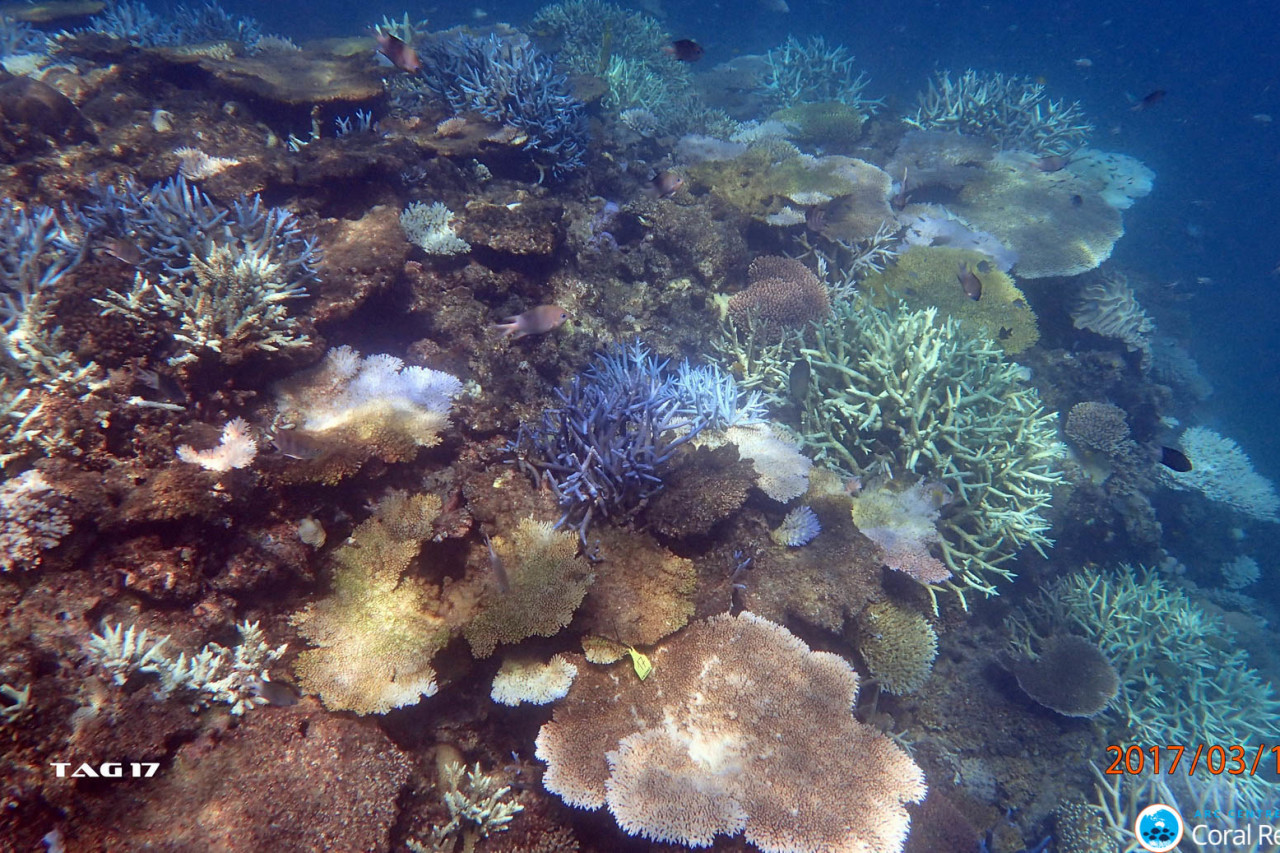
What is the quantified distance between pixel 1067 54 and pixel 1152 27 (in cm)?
1250

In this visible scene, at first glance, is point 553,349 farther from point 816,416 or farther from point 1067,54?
point 1067,54

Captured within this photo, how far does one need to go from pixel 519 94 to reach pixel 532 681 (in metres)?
6.46

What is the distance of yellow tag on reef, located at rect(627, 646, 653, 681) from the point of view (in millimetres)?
3084

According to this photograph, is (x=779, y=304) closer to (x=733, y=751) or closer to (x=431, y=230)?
(x=431, y=230)

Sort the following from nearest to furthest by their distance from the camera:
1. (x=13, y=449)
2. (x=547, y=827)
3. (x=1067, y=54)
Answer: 1. (x=13, y=449)
2. (x=547, y=827)
3. (x=1067, y=54)

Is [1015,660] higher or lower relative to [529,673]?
lower

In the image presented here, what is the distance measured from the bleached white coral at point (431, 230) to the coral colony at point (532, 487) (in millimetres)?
41

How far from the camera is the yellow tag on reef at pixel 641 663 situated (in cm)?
308

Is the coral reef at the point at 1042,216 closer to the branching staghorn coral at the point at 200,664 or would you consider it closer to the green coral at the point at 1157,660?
the green coral at the point at 1157,660

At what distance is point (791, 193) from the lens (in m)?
6.93

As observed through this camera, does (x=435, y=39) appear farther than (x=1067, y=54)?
No

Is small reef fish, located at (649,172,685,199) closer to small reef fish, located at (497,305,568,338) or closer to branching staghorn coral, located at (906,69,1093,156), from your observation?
small reef fish, located at (497,305,568,338)

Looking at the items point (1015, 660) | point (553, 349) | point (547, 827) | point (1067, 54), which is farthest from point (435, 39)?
point (1067, 54)

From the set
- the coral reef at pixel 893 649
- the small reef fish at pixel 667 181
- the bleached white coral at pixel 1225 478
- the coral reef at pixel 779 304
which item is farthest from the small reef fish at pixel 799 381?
the bleached white coral at pixel 1225 478
